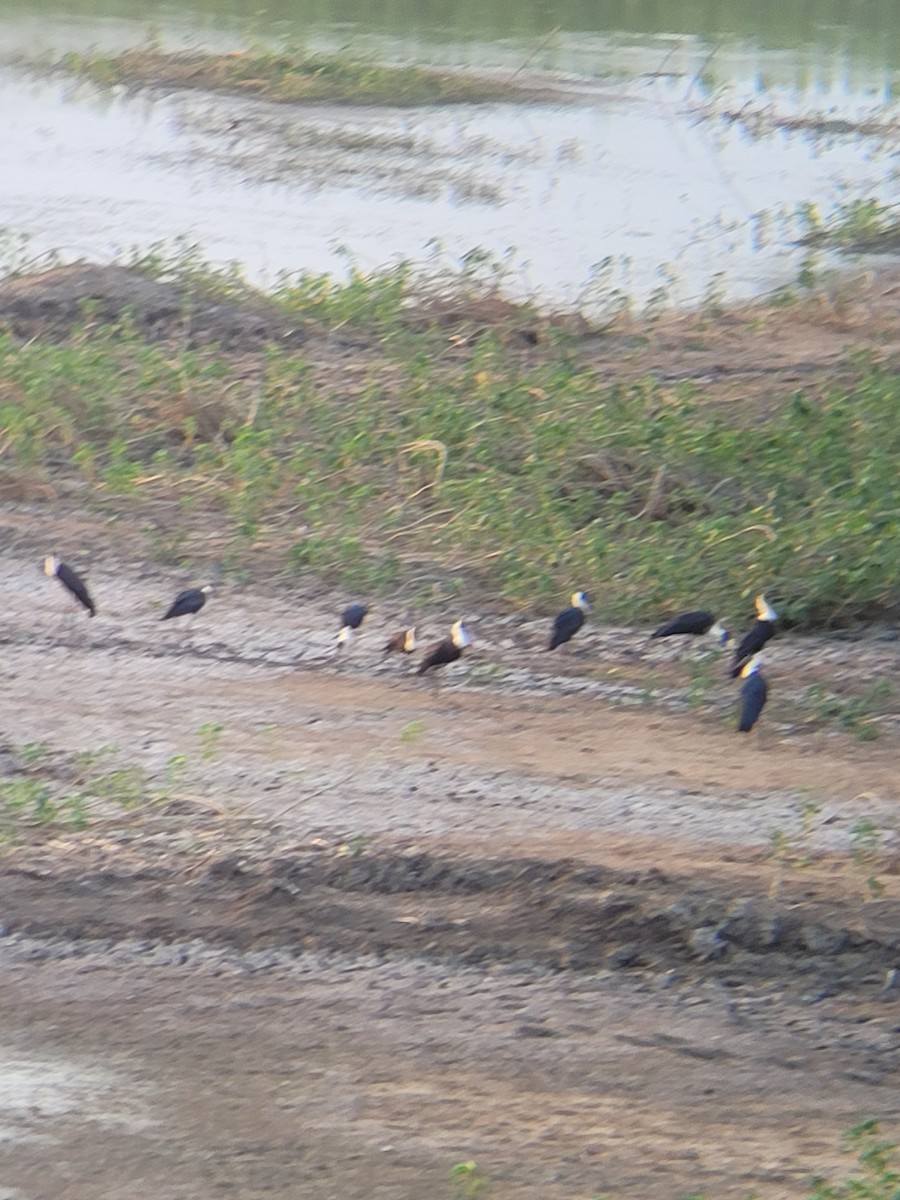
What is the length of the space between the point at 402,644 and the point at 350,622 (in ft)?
0.70

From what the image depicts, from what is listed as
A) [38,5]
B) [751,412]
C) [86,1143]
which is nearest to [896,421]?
[751,412]

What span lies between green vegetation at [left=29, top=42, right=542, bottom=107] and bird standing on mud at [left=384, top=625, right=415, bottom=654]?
1172cm

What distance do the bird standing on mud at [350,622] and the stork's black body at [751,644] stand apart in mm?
1236

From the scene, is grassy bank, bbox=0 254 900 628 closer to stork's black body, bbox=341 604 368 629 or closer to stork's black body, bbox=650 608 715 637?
stork's black body, bbox=650 608 715 637

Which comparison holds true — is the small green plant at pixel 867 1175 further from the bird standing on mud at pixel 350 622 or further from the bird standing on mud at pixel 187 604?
the bird standing on mud at pixel 187 604

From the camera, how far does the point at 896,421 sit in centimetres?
796

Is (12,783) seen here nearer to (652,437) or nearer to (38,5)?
(652,437)

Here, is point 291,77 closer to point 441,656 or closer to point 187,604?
point 187,604

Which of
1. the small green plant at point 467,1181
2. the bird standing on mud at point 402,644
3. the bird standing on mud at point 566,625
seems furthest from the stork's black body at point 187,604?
the small green plant at point 467,1181

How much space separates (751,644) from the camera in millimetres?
6145

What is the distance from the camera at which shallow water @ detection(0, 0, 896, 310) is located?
42.9 feet

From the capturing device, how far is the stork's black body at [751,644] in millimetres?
6113

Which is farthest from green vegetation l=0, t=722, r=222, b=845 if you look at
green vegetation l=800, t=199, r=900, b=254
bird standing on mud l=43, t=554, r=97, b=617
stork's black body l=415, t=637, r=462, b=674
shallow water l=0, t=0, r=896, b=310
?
green vegetation l=800, t=199, r=900, b=254

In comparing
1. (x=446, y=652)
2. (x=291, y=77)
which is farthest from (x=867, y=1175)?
(x=291, y=77)
